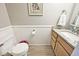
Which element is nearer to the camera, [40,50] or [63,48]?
[63,48]

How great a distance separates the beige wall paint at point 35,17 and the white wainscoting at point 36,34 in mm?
105

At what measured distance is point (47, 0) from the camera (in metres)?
0.48

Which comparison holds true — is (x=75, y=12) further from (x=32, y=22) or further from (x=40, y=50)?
(x=40, y=50)

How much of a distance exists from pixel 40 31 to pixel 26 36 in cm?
41

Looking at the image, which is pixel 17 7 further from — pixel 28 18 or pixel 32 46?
pixel 32 46

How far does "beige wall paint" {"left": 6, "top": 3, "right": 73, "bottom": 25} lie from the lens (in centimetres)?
217

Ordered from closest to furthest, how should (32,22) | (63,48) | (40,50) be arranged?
1. (63,48)
2. (40,50)
3. (32,22)

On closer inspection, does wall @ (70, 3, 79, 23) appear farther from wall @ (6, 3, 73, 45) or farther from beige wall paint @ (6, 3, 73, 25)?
wall @ (6, 3, 73, 45)

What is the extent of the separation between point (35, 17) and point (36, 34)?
17.7 inches

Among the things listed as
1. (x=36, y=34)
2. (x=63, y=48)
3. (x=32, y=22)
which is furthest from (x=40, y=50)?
(x=63, y=48)

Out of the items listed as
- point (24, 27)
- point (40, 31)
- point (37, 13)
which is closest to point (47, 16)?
point (37, 13)

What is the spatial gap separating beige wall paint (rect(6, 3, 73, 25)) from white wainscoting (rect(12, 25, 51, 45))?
0.10 m

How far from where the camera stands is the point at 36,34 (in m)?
2.53

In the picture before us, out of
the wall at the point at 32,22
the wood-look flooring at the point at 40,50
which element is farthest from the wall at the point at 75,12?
the wood-look flooring at the point at 40,50
